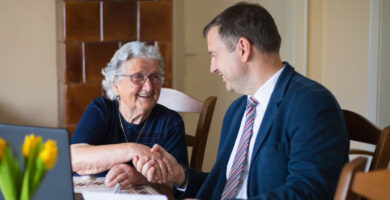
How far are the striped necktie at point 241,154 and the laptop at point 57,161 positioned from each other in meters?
0.60

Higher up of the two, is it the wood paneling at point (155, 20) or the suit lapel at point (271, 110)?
the wood paneling at point (155, 20)

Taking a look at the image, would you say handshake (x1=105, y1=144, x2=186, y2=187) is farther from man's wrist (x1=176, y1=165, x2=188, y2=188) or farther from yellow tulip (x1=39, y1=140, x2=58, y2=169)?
yellow tulip (x1=39, y1=140, x2=58, y2=169)

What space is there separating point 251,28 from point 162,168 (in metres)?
0.54

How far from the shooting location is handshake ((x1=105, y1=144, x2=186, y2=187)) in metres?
1.71

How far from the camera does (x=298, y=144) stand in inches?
55.0

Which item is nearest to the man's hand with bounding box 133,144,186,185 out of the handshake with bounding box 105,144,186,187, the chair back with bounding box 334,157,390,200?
the handshake with bounding box 105,144,186,187

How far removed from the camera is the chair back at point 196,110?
221 centimetres

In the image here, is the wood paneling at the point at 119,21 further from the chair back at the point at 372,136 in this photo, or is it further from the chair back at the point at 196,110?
the chair back at the point at 372,136

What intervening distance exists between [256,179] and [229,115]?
38 centimetres

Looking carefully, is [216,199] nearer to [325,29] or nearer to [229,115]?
[229,115]

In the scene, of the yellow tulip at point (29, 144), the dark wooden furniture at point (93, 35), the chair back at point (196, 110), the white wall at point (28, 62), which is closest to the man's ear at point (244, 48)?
the chair back at point (196, 110)

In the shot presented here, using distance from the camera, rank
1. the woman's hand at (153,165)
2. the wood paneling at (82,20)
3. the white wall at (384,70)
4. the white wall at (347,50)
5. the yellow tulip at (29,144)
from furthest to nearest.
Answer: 1. the white wall at (347,50)
2. the white wall at (384,70)
3. the wood paneling at (82,20)
4. the woman's hand at (153,165)
5. the yellow tulip at (29,144)

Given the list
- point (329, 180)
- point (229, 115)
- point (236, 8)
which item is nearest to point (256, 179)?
point (329, 180)

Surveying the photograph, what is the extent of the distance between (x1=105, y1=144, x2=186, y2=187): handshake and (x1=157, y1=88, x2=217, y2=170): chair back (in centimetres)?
44
